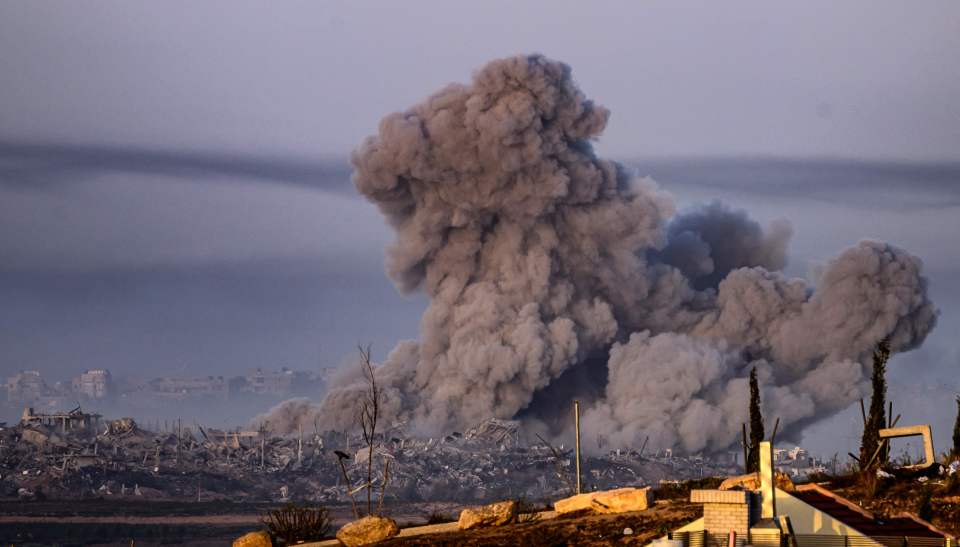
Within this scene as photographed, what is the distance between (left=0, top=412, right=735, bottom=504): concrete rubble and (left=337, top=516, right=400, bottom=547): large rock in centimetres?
8593

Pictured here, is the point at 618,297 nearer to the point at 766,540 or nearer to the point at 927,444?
the point at 927,444

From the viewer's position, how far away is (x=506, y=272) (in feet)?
381

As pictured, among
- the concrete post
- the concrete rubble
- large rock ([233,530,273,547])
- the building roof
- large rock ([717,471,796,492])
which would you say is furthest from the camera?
the concrete rubble

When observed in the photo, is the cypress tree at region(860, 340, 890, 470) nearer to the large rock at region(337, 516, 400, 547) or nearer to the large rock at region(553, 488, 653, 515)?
the large rock at region(553, 488, 653, 515)

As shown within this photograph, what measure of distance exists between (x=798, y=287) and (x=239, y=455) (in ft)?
195

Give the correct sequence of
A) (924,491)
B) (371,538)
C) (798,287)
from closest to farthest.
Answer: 1. (924,491)
2. (371,538)
3. (798,287)

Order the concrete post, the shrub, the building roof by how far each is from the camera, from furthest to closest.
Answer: the shrub < the building roof < the concrete post

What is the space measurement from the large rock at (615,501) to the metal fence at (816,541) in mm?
7978

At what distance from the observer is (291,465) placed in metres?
150

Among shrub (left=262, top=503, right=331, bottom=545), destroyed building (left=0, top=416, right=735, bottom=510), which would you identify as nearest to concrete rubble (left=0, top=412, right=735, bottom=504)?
destroyed building (left=0, top=416, right=735, bottom=510)

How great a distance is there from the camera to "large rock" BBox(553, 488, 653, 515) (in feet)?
119

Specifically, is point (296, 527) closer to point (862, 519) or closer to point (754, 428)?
point (862, 519)

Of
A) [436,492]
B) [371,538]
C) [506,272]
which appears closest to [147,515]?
[436,492]

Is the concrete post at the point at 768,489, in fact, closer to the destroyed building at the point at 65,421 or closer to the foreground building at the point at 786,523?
the foreground building at the point at 786,523
